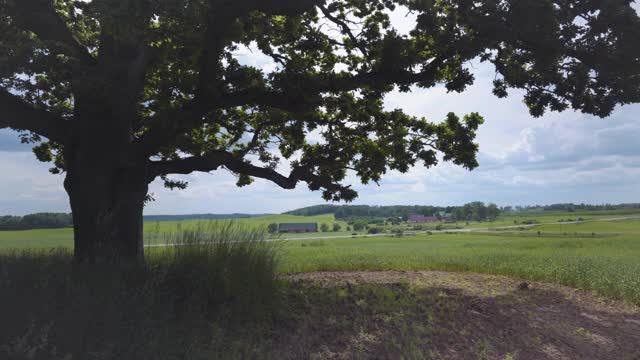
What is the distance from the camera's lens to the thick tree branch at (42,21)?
8.58 m

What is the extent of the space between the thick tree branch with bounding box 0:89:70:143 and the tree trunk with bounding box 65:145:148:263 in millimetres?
632

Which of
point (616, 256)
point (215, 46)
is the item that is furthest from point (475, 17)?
point (616, 256)

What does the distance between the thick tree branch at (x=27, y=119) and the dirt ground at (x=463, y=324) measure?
19.5 ft

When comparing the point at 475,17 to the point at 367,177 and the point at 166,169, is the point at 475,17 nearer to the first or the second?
the point at 367,177

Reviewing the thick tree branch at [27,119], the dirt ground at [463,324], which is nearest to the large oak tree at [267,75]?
the thick tree branch at [27,119]

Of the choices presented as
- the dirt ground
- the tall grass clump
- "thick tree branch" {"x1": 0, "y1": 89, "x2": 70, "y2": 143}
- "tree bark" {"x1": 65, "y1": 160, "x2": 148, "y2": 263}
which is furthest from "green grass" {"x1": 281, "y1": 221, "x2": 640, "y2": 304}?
"thick tree branch" {"x1": 0, "y1": 89, "x2": 70, "y2": 143}

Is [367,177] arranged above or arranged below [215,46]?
below

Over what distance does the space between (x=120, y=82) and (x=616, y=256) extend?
643 inches

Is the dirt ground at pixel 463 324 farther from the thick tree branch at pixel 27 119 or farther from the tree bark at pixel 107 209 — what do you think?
the thick tree branch at pixel 27 119

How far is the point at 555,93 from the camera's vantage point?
10102 millimetres

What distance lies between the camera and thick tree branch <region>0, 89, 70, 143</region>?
8.94 meters

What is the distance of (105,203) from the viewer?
370 inches

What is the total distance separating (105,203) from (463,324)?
715 centimetres

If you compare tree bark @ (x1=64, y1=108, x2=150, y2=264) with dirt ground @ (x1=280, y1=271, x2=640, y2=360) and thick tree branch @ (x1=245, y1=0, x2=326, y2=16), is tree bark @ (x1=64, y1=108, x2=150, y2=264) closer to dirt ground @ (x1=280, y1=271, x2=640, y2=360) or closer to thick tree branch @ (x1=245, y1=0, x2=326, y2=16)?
dirt ground @ (x1=280, y1=271, x2=640, y2=360)
